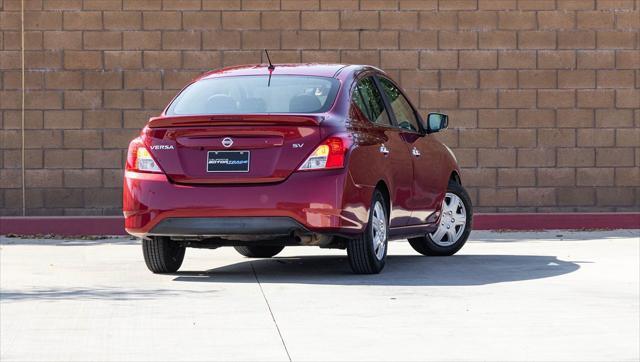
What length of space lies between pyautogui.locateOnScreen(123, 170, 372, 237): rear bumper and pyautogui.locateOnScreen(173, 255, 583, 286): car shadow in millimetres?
526

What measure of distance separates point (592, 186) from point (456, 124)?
185cm

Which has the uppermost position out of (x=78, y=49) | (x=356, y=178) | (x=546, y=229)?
(x=78, y=49)

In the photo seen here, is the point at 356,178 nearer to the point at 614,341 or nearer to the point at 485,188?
the point at 614,341

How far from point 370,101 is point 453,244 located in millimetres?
2094

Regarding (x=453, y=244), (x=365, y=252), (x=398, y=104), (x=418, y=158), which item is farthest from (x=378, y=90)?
(x=453, y=244)

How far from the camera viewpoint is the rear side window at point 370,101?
1162 cm

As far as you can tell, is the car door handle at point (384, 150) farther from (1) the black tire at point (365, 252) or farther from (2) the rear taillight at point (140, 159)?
(2) the rear taillight at point (140, 159)

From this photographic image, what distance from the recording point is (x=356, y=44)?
17531mm

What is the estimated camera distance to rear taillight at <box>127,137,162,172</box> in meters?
10.9

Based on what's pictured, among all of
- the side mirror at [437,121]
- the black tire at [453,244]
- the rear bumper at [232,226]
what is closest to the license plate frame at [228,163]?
the rear bumper at [232,226]

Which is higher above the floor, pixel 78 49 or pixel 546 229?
pixel 78 49

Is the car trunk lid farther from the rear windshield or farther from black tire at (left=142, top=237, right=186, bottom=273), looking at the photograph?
black tire at (left=142, top=237, right=186, bottom=273)

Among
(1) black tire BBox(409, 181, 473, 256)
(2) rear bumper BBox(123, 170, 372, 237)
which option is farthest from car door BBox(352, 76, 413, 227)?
(1) black tire BBox(409, 181, 473, 256)

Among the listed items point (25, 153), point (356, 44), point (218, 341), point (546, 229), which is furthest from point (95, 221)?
point (218, 341)
